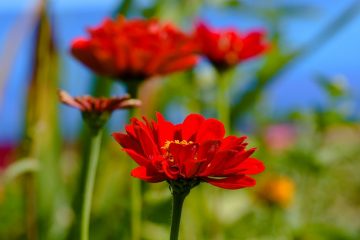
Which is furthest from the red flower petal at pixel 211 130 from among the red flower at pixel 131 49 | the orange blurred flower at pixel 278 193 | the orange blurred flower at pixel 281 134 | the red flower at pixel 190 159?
the orange blurred flower at pixel 281 134

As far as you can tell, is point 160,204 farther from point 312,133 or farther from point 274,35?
point 274,35

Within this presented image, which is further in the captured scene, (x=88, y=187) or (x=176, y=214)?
(x=88, y=187)

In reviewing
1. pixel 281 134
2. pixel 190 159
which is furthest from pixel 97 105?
pixel 281 134

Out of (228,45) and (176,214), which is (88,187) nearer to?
(176,214)

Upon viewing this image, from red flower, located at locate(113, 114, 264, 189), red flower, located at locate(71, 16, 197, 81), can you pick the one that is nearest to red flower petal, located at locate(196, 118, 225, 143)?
red flower, located at locate(113, 114, 264, 189)

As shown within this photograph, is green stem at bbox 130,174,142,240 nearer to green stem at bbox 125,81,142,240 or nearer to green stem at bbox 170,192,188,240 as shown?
green stem at bbox 125,81,142,240

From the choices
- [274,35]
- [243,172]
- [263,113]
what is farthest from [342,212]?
[243,172]
